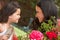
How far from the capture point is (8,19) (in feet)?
3.76

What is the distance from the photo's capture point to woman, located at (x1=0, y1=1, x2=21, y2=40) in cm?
111

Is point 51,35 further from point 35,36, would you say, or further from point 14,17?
point 14,17

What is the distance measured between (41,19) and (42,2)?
0.12 meters

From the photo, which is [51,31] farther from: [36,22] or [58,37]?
[36,22]

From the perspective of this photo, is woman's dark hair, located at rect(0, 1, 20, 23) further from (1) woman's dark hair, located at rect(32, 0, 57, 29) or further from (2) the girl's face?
(1) woman's dark hair, located at rect(32, 0, 57, 29)

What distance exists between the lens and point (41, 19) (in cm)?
128

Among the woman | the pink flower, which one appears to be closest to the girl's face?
the woman

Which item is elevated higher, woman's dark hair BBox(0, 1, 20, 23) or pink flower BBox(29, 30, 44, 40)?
woman's dark hair BBox(0, 1, 20, 23)

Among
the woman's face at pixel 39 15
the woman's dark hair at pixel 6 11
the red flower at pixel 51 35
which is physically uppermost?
the woman's dark hair at pixel 6 11

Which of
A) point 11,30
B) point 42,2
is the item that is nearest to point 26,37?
point 11,30

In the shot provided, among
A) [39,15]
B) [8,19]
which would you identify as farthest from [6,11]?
[39,15]

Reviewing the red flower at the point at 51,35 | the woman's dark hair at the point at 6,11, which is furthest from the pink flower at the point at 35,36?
the woman's dark hair at the point at 6,11

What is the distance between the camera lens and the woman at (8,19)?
1.11 metres

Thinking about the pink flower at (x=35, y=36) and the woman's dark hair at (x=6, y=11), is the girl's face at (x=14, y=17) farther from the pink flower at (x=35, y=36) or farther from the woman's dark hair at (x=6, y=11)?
the pink flower at (x=35, y=36)
